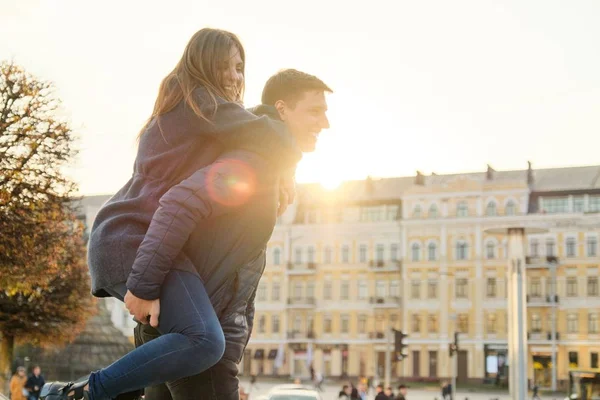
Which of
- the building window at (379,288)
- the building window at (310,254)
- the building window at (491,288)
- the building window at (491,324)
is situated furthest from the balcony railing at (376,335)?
the building window at (491,288)

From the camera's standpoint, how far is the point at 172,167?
3.32 meters

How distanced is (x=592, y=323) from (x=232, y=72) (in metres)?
83.0

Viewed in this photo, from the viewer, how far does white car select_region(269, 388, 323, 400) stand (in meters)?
30.1

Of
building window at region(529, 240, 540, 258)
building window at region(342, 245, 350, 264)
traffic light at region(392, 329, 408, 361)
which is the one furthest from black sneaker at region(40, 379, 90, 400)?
building window at region(342, 245, 350, 264)

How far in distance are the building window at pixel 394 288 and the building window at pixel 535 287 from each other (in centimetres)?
1115

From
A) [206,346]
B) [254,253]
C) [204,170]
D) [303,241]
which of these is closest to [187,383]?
[206,346]

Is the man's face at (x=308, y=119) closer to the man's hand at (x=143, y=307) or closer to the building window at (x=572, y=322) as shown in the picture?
the man's hand at (x=143, y=307)

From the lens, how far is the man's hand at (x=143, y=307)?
10.1 feet

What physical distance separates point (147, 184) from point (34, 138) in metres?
27.8

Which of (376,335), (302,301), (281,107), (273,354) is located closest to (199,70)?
(281,107)

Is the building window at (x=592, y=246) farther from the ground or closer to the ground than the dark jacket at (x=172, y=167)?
farther from the ground

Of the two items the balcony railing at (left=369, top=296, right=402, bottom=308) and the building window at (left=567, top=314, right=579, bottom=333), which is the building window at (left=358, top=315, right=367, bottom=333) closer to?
the balcony railing at (left=369, top=296, right=402, bottom=308)

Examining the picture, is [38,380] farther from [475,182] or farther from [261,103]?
[475,182]

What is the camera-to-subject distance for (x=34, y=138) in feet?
99.1
